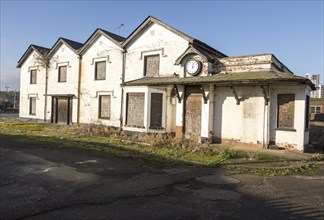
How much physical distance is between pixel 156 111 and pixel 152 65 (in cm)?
367

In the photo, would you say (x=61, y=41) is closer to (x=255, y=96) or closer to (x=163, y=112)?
(x=163, y=112)

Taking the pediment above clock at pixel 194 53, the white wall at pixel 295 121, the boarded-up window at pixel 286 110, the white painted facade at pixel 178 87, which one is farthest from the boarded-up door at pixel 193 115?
the boarded-up window at pixel 286 110

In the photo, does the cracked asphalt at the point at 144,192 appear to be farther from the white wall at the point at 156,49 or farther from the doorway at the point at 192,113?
the white wall at the point at 156,49

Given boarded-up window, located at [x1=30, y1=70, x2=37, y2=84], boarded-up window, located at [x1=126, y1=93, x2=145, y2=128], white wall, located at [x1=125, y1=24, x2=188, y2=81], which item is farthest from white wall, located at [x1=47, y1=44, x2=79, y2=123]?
boarded-up window, located at [x1=126, y1=93, x2=145, y2=128]

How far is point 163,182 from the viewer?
750cm

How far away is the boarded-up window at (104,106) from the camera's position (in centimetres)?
2103

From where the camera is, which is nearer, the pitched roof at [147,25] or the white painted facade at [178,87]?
the white painted facade at [178,87]

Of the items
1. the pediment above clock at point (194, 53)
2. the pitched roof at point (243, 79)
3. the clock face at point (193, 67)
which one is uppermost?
the pediment above clock at point (194, 53)

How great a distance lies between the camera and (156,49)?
1842 centimetres

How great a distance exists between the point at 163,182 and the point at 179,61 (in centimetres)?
1048

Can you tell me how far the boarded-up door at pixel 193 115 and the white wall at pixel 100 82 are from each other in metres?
5.92

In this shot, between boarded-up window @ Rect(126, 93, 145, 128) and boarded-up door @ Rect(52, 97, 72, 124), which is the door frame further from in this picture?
boarded-up window @ Rect(126, 93, 145, 128)

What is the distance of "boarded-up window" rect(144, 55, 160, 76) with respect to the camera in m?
18.5

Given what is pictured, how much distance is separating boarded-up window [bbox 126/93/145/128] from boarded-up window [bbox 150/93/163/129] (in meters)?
0.82
